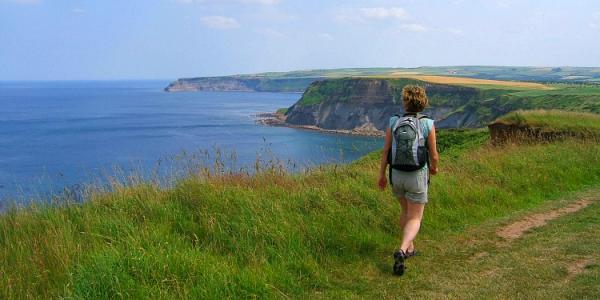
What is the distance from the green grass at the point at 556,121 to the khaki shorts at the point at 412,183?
40.5 feet

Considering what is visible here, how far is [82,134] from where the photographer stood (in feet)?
290

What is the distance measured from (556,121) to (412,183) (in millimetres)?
13459

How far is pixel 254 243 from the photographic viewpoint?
588 cm

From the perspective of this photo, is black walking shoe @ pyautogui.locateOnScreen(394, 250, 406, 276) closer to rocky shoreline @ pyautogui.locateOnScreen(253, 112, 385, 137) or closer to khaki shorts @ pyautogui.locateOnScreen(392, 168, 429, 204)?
khaki shorts @ pyautogui.locateOnScreen(392, 168, 429, 204)

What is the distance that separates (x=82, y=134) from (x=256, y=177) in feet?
289

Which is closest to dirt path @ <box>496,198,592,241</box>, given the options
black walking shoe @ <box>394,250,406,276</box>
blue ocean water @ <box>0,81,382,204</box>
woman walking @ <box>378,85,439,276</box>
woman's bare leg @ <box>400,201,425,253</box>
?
woman's bare leg @ <box>400,201,425,253</box>

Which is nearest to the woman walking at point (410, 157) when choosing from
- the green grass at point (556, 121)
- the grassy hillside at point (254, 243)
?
the grassy hillside at point (254, 243)

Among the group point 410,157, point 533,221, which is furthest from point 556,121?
point 410,157

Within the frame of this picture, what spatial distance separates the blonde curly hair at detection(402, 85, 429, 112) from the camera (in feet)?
18.5

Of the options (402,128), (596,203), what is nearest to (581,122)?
(596,203)

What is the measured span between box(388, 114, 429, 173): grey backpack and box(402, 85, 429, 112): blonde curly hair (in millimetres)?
118

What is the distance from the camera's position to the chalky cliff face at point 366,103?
123 metres

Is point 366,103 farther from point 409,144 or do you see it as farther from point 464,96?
point 409,144

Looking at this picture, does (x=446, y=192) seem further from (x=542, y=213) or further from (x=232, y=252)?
(x=232, y=252)
